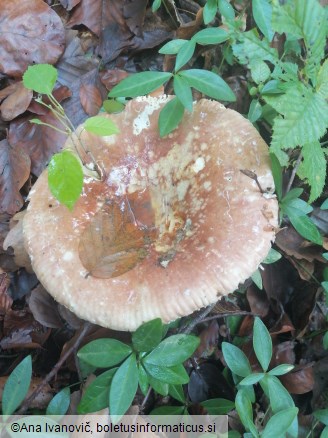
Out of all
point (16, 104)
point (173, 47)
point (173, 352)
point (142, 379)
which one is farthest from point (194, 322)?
point (16, 104)

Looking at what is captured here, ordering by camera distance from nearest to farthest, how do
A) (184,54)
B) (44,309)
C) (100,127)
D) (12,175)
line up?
1. (100,127)
2. (184,54)
3. (44,309)
4. (12,175)

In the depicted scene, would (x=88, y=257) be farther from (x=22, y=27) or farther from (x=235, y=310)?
(x=22, y=27)

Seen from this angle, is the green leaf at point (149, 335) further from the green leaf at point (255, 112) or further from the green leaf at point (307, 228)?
the green leaf at point (255, 112)

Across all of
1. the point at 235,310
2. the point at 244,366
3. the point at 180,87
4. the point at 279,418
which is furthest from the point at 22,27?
the point at 279,418

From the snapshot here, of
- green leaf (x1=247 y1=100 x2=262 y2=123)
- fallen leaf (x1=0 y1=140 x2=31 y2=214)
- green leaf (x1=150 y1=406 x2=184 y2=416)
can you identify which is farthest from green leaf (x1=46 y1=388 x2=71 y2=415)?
green leaf (x1=247 y1=100 x2=262 y2=123)

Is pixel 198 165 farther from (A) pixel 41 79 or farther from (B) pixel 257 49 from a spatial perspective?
(A) pixel 41 79
